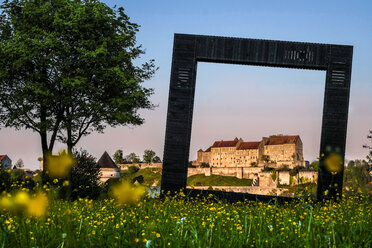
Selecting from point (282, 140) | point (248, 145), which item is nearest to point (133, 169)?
point (248, 145)

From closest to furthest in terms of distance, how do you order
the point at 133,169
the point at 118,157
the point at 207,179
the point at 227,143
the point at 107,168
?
the point at 107,168 < the point at 133,169 < the point at 207,179 < the point at 118,157 < the point at 227,143

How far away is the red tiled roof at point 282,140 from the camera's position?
323 feet

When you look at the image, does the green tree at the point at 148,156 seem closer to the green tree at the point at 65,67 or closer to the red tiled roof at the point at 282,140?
the red tiled roof at the point at 282,140

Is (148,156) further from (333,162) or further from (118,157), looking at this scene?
(333,162)

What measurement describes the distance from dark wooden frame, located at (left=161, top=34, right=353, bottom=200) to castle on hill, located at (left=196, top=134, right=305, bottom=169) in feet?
249

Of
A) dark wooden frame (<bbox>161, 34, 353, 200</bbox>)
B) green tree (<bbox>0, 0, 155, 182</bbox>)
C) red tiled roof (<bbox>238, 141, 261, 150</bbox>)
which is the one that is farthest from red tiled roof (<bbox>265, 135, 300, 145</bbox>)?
dark wooden frame (<bbox>161, 34, 353, 200</bbox>)

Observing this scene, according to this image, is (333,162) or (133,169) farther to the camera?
(133,169)

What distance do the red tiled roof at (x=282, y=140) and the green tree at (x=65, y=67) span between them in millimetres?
76997

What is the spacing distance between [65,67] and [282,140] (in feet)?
270

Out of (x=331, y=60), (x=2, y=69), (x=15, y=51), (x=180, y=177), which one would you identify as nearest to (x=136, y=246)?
(x=180, y=177)

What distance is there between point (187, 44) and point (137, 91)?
12.9m

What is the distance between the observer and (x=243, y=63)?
13.9 metres

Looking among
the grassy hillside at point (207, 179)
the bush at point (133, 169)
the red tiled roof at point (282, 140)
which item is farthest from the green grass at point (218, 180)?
the red tiled roof at point (282, 140)

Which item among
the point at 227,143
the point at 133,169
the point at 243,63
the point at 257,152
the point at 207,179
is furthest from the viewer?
the point at 227,143
